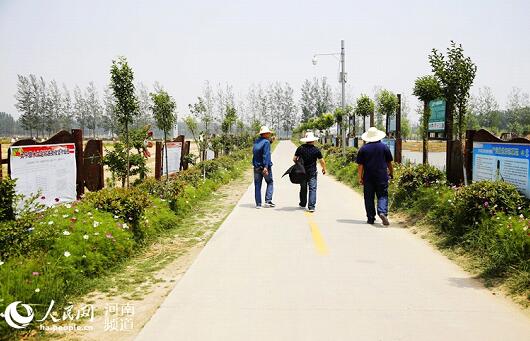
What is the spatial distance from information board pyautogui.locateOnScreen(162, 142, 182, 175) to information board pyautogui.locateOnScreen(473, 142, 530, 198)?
28.8 feet

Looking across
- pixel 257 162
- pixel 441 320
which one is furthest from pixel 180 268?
pixel 257 162

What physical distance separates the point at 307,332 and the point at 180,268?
2.51m

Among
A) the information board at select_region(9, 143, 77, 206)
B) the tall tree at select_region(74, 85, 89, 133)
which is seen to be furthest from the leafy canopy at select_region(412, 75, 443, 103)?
the tall tree at select_region(74, 85, 89, 133)

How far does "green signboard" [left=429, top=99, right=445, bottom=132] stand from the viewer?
436 inches

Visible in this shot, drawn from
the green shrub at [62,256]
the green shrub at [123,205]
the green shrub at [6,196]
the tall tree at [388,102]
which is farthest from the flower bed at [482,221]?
the tall tree at [388,102]

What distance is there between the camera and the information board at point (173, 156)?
13400 mm

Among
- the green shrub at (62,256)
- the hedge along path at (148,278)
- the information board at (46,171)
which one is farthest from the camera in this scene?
the information board at (46,171)

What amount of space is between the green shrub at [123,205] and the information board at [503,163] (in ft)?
19.7

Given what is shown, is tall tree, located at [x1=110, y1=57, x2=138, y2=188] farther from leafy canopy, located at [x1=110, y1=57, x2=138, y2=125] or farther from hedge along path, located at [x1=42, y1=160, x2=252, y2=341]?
hedge along path, located at [x1=42, y1=160, x2=252, y2=341]

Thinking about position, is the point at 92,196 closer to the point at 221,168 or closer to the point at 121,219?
the point at 121,219

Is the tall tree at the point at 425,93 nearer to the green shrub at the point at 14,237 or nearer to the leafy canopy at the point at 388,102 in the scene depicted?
the leafy canopy at the point at 388,102

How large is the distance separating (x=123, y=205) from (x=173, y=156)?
7561 millimetres

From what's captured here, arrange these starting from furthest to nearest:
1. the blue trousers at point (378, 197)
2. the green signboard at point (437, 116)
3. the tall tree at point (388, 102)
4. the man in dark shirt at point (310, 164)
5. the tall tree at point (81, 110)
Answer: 1. the tall tree at point (81, 110)
2. the tall tree at point (388, 102)
3. the green signboard at point (437, 116)
4. the man in dark shirt at point (310, 164)
5. the blue trousers at point (378, 197)

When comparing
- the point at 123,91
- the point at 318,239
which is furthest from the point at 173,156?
the point at 318,239
